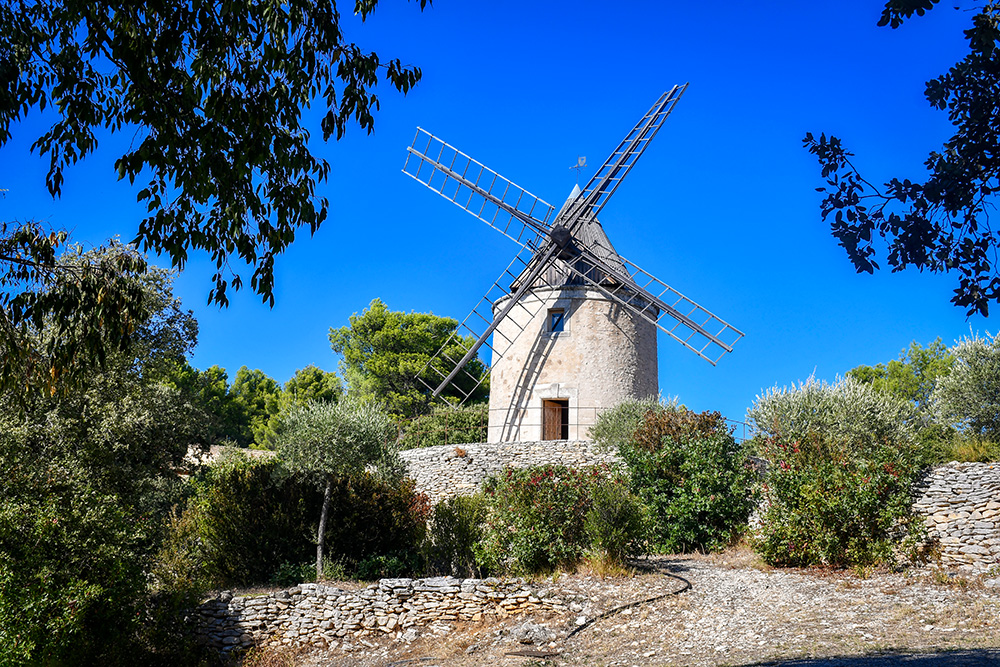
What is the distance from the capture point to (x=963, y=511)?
10844mm

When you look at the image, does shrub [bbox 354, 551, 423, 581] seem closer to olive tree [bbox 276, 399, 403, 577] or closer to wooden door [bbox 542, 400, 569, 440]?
olive tree [bbox 276, 399, 403, 577]

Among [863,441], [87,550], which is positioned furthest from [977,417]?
[87,550]

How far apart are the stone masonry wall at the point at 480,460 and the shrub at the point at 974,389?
27.6 ft

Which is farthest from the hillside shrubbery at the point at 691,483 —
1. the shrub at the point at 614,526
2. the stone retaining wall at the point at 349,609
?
the stone retaining wall at the point at 349,609

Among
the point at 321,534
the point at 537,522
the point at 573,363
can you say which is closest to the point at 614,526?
the point at 537,522

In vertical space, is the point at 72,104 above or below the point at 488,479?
above

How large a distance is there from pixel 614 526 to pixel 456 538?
3125 mm

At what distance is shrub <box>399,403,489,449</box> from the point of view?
22.3 meters

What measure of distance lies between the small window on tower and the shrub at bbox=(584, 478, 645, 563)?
9150 mm

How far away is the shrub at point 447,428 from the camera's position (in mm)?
22317

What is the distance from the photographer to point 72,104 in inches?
206

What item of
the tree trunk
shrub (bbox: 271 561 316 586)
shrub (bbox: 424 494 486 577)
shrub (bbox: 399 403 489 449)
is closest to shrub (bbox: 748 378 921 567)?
shrub (bbox: 424 494 486 577)

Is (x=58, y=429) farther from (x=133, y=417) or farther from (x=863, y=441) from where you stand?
(x=863, y=441)

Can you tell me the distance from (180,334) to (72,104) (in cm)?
1026
